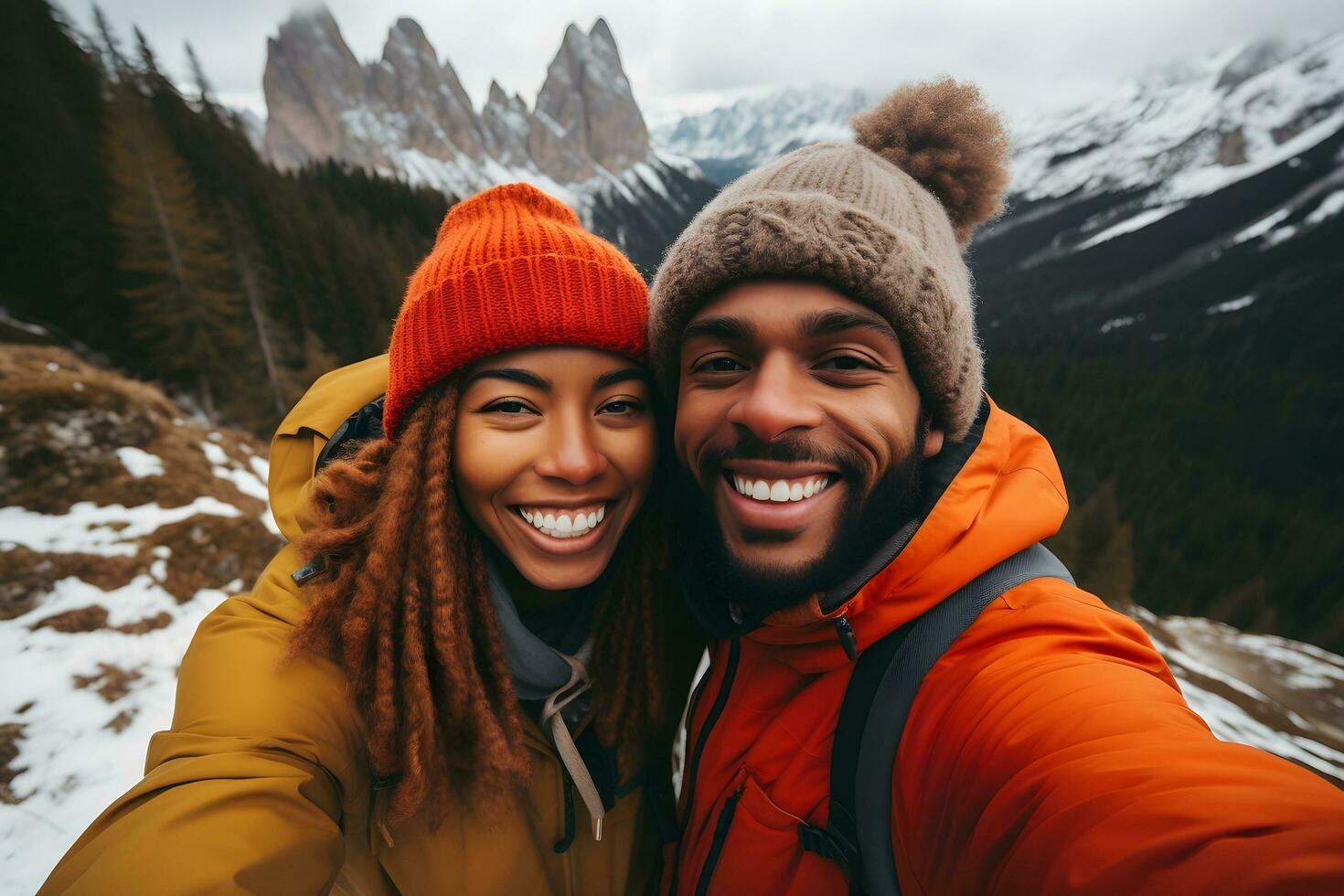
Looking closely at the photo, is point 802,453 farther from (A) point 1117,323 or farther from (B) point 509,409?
(A) point 1117,323

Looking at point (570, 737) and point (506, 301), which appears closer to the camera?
point (506, 301)

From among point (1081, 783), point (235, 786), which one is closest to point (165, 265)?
point (235, 786)

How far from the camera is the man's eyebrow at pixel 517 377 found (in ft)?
6.57

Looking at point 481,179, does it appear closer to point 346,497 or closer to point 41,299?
point 41,299

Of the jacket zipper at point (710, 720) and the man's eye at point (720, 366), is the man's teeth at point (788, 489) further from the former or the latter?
the jacket zipper at point (710, 720)

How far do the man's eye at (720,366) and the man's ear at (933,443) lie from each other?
80cm

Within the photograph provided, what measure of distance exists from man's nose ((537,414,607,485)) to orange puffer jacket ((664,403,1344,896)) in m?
0.71

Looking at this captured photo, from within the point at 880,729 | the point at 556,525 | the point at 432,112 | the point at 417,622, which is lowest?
the point at 880,729

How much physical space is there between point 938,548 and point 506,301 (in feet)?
5.61

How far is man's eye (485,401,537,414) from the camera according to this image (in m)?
2.04

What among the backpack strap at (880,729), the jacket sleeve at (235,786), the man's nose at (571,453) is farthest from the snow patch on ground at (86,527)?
the backpack strap at (880,729)

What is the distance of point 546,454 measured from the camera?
199 centimetres

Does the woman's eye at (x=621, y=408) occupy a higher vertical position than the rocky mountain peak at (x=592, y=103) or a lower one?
lower

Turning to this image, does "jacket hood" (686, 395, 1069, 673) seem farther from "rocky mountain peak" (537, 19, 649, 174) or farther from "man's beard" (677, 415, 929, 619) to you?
"rocky mountain peak" (537, 19, 649, 174)
